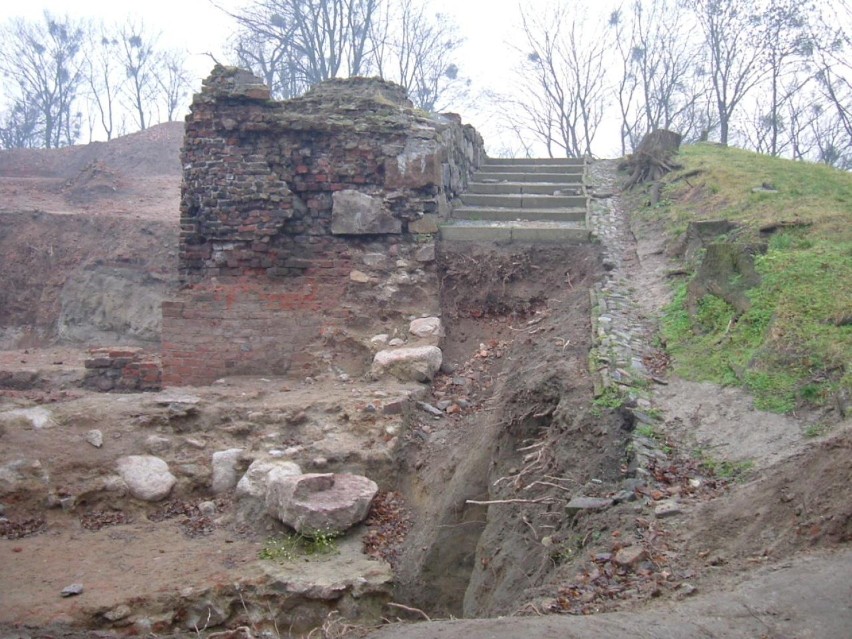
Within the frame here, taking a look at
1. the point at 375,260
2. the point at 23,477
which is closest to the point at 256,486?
the point at 23,477

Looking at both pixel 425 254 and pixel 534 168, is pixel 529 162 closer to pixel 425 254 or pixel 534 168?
pixel 534 168

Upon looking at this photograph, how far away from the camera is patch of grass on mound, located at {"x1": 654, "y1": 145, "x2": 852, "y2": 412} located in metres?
5.06

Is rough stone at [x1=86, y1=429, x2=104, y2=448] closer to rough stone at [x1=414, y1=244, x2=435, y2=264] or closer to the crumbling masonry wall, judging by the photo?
the crumbling masonry wall

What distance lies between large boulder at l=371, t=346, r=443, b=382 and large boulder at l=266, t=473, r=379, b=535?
1.59 meters

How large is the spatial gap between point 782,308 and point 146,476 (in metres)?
5.07

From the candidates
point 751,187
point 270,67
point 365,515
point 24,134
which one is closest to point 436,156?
point 751,187

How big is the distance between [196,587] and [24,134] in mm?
29244

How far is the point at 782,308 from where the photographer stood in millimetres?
5777

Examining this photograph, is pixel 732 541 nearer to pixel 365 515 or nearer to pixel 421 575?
pixel 421 575

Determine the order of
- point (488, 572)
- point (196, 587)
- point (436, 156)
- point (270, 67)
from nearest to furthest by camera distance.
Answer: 1. point (488, 572)
2. point (196, 587)
3. point (436, 156)
4. point (270, 67)

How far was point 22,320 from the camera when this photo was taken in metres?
15.7

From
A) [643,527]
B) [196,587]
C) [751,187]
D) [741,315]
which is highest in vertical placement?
[751,187]

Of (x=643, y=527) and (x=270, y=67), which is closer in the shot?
(x=643, y=527)

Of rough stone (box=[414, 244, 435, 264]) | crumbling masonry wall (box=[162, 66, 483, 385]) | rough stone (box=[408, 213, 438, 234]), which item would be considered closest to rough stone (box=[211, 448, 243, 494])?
crumbling masonry wall (box=[162, 66, 483, 385])
